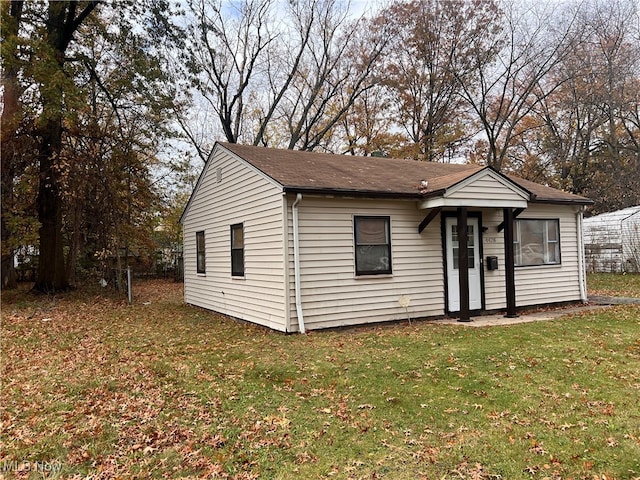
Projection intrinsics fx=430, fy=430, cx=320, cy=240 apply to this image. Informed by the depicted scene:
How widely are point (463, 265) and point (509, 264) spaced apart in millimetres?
1365

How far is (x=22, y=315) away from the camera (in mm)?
10672

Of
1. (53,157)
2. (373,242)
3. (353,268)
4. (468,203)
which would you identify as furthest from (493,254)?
(53,157)

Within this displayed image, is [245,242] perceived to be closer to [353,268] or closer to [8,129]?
[353,268]

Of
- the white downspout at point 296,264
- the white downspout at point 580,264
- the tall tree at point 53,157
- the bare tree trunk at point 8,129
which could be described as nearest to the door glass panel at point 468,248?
the white downspout at point 296,264

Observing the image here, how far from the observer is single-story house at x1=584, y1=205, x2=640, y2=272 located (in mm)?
17672

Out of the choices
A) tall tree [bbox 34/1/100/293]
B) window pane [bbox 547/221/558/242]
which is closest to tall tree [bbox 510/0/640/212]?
window pane [bbox 547/221/558/242]

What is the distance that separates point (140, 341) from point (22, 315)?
512cm

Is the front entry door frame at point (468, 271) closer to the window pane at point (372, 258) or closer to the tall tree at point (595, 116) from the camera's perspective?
the window pane at point (372, 258)

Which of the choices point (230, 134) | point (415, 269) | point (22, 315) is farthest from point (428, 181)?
point (230, 134)

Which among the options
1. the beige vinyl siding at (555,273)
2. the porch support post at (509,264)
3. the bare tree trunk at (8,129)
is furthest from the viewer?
the bare tree trunk at (8,129)

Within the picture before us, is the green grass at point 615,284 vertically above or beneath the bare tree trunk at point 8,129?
beneath

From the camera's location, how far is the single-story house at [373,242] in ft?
26.4

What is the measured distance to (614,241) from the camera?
18.5 metres

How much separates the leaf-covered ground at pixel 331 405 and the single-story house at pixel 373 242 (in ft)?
3.48
